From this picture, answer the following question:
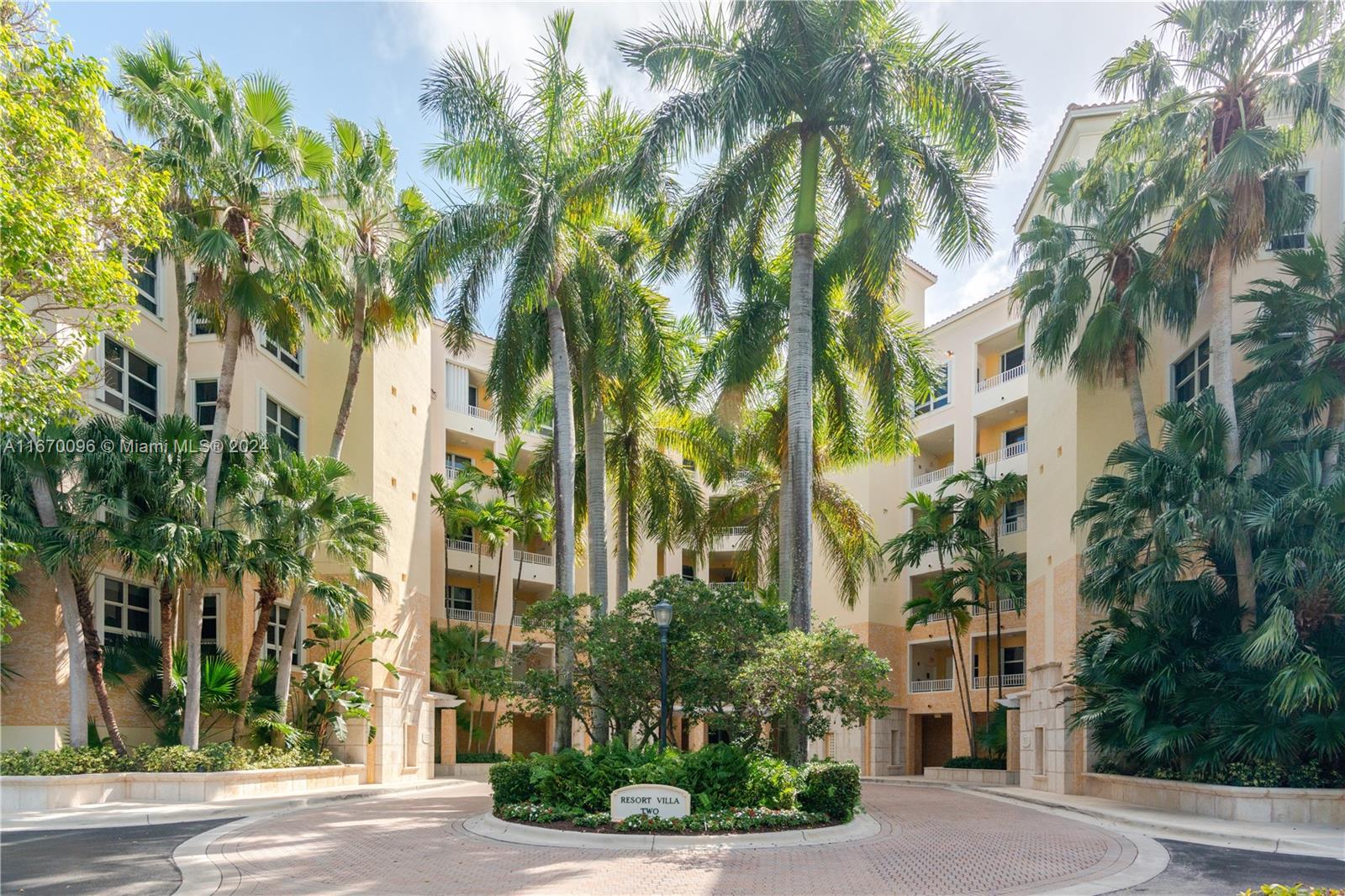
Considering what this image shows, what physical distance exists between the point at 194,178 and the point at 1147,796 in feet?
73.9

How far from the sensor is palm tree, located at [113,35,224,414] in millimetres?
20422

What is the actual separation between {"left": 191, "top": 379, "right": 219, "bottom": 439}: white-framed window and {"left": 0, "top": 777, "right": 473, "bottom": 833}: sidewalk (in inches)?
416

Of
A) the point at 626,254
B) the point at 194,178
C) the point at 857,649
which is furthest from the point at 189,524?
the point at 857,649

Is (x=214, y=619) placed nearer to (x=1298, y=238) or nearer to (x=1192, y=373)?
(x=1192, y=373)

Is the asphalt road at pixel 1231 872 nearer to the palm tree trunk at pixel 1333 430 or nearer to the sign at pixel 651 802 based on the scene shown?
the sign at pixel 651 802

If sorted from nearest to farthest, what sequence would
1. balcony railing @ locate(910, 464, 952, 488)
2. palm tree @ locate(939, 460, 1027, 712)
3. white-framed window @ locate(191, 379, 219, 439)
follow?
1. white-framed window @ locate(191, 379, 219, 439)
2. palm tree @ locate(939, 460, 1027, 712)
3. balcony railing @ locate(910, 464, 952, 488)

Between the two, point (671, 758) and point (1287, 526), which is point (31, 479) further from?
point (1287, 526)

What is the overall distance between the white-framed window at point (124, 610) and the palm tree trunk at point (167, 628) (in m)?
1.38

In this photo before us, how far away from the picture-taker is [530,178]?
21.1m

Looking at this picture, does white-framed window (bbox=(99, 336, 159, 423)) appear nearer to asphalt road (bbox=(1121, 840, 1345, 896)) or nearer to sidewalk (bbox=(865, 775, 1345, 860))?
sidewalk (bbox=(865, 775, 1345, 860))

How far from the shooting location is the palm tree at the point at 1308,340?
62.3 feet

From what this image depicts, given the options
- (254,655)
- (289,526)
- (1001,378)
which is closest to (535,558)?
(254,655)

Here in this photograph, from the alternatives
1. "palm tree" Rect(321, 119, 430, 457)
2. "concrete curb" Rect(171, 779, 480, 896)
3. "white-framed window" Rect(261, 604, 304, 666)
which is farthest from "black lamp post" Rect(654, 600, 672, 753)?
"white-framed window" Rect(261, 604, 304, 666)

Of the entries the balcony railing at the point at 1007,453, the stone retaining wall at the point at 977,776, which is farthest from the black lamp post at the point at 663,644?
the balcony railing at the point at 1007,453
